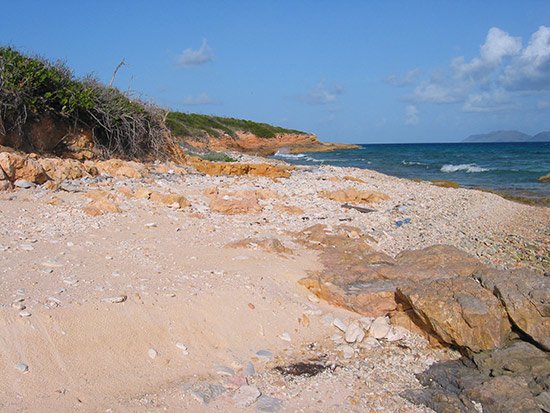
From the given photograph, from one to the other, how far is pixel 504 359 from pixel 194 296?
269 centimetres

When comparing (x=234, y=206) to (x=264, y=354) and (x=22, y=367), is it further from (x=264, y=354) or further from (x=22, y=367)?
(x=22, y=367)

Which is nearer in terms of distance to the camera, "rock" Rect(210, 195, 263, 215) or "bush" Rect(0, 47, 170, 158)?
"rock" Rect(210, 195, 263, 215)

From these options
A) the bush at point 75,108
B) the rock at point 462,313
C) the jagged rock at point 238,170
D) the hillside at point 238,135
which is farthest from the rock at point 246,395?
the hillside at point 238,135

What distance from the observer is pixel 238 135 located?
50500 millimetres

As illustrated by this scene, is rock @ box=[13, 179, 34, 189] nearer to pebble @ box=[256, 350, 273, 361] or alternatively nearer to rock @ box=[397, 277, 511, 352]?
pebble @ box=[256, 350, 273, 361]

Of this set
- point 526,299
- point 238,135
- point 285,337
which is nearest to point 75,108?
point 285,337

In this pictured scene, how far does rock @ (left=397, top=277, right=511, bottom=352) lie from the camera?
420 cm

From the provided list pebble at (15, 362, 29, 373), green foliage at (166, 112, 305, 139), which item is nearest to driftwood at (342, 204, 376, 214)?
pebble at (15, 362, 29, 373)

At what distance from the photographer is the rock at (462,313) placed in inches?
165

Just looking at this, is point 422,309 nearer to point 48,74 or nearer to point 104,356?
point 104,356

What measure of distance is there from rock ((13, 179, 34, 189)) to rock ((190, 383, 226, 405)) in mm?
5546

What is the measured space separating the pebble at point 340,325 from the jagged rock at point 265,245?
5.53 feet

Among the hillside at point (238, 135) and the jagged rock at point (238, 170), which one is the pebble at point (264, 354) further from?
the hillside at point (238, 135)

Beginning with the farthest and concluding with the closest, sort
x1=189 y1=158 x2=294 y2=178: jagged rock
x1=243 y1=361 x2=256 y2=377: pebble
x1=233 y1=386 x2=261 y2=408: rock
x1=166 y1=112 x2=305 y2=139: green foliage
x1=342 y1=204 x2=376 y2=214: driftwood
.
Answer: x1=166 y1=112 x2=305 y2=139: green foliage < x1=189 y1=158 x2=294 y2=178: jagged rock < x1=342 y1=204 x2=376 y2=214: driftwood < x1=243 y1=361 x2=256 y2=377: pebble < x1=233 y1=386 x2=261 y2=408: rock
